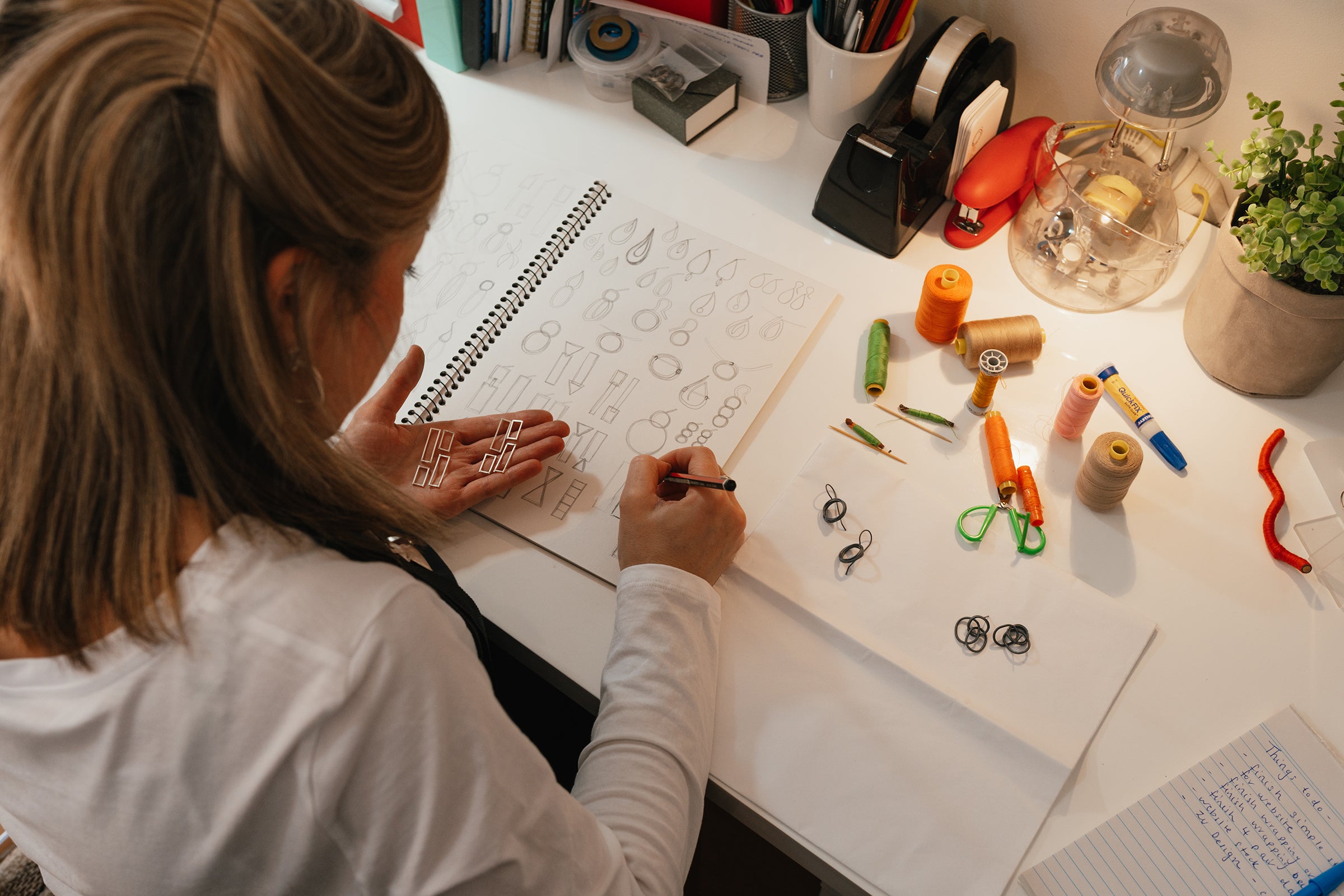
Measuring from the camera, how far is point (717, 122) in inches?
48.9

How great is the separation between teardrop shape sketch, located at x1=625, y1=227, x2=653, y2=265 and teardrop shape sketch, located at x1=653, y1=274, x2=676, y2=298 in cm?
4

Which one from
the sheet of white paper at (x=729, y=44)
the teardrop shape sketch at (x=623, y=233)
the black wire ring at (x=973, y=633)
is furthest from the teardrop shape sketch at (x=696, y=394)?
the sheet of white paper at (x=729, y=44)

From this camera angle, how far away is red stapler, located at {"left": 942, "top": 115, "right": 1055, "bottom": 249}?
1066mm

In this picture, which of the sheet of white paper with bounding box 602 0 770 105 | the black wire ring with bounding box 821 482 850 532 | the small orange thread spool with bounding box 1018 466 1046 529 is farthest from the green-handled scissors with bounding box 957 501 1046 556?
the sheet of white paper with bounding box 602 0 770 105

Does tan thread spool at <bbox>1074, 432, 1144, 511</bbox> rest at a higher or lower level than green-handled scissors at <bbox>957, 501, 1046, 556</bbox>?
higher

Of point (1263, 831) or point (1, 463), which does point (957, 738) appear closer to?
point (1263, 831)

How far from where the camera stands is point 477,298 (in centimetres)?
109

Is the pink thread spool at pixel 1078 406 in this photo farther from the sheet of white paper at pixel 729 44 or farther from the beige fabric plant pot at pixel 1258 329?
the sheet of white paper at pixel 729 44

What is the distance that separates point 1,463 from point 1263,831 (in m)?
0.92

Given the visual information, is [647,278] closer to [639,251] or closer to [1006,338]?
[639,251]

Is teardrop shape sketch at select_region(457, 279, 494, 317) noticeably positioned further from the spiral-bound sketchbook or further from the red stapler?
the red stapler

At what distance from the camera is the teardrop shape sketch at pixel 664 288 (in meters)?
1.07

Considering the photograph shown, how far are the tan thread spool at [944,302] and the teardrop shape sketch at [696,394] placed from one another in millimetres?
247

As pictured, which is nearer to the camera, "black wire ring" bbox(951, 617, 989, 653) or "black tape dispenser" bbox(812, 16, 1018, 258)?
"black wire ring" bbox(951, 617, 989, 653)
